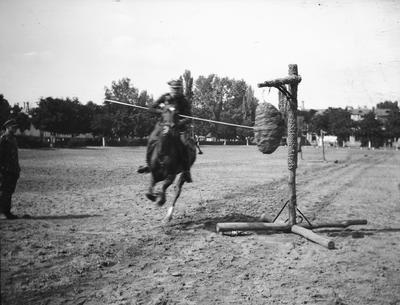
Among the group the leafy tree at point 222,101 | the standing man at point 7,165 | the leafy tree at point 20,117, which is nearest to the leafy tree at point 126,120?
the leafy tree at point 222,101

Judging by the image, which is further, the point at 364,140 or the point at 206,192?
the point at 364,140

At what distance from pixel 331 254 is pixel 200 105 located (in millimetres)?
80753

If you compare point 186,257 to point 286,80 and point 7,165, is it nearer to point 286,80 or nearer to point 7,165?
point 286,80

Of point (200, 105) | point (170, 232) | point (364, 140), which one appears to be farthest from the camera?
point (364, 140)

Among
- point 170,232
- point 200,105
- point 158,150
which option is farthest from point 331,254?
point 200,105

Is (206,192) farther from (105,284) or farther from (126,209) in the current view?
(105,284)

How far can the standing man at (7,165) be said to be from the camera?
344 inches

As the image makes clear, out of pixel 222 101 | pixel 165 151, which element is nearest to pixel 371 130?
pixel 222 101

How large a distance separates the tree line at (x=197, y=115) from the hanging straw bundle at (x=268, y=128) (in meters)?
46.6

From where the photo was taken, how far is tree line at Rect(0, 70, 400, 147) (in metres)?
65.2

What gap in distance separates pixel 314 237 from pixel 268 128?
8.53 feet

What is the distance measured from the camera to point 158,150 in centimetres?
697

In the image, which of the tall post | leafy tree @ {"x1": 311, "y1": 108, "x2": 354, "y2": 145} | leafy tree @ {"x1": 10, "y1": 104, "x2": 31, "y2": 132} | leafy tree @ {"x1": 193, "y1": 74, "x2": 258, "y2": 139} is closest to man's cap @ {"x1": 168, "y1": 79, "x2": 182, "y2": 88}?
the tall post

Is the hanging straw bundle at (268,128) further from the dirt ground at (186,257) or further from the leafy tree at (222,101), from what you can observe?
the leafy tree at (222,101)
